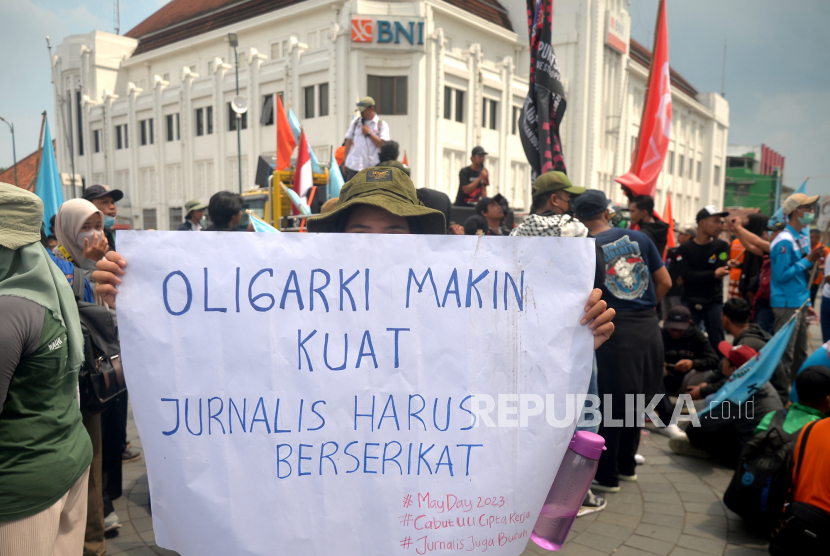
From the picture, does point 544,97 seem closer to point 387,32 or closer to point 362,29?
point 387,32

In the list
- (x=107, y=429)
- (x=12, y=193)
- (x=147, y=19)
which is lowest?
(x=107, y=429)

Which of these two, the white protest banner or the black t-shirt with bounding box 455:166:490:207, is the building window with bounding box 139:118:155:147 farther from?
the white protest banner

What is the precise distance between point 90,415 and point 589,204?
10.5 feet

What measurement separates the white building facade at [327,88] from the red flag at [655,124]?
20.6 m

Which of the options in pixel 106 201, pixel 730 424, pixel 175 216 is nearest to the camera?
pixel 730 424

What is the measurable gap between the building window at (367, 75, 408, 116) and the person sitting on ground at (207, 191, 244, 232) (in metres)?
23.0

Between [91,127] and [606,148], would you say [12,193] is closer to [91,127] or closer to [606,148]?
[606,148]

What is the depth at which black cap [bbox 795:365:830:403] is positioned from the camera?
10.2ft

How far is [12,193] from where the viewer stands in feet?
5.98

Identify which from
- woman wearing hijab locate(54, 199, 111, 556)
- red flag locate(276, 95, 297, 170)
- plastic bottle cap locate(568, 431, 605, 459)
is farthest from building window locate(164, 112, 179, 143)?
plastic bottle cap locate(568, 431, 605, 459)

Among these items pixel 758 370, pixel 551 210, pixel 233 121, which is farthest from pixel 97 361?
pixel 233 121

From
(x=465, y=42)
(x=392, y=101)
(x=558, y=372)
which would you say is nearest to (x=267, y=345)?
(x=558, y=372)

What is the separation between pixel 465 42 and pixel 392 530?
33.0m

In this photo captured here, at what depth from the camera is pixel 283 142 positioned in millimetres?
10867
